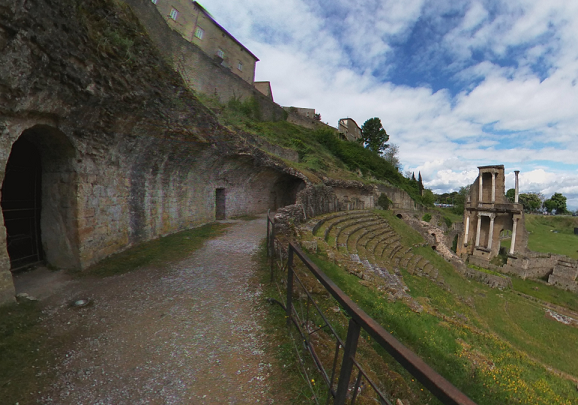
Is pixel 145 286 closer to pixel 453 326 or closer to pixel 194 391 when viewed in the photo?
pixel 194 391

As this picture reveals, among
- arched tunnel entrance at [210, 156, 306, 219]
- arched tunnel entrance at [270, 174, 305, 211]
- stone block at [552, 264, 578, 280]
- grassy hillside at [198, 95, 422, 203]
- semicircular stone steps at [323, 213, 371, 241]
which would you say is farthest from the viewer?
grassy hillside at [198, 95, 422, 203]

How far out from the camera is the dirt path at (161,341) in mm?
2713

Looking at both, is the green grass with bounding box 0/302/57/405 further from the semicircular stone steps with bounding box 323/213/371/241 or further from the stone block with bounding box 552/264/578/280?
the stone block with bounding box 552/264/578/280

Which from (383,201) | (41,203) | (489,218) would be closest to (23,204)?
(41,203)

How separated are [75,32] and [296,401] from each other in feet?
21.8

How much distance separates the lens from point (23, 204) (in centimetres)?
569

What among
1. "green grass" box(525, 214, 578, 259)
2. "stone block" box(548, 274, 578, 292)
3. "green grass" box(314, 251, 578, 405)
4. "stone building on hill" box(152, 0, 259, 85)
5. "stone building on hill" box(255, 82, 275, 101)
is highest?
"stone building on hill" box(152, 0, 259, 85)

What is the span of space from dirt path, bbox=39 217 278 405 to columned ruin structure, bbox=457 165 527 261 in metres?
27.7

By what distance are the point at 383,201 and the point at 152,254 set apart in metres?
22.7

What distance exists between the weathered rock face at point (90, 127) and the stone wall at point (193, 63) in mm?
12447

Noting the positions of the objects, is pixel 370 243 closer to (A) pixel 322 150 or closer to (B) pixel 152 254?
(B) pixel 152 254

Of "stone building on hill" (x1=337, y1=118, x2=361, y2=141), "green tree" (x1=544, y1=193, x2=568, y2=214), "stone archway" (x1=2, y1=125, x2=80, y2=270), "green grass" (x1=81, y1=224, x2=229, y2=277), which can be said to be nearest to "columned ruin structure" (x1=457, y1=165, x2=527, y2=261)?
"green grass" (x1=81, y1=224, x2=229, y2=277)

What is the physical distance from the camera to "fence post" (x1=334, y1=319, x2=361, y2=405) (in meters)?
1.64

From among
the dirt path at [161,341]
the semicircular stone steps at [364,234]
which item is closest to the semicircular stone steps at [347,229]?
the semicircular stone steps at [364,234]
